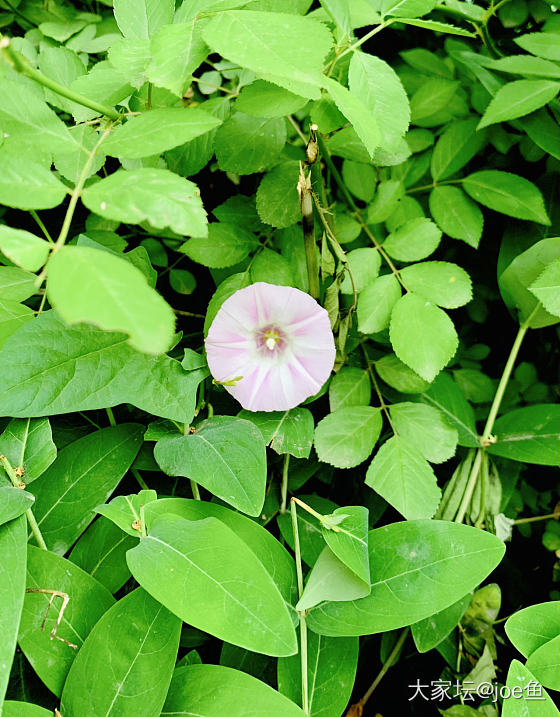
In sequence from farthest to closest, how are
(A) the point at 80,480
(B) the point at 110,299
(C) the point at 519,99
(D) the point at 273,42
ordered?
1. (C) the point at 519,99
2. (A) the point at 80,480
3. (D) the point at 273,42
4. (B) the point at 110,299

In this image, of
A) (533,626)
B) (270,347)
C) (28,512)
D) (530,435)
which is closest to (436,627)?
(533,626)

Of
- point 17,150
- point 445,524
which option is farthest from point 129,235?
point 445,524

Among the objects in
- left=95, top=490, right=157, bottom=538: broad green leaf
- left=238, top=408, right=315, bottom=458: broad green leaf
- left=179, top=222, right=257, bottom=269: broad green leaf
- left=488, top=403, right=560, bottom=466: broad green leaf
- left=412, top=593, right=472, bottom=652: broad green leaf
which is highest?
left=179, top=222, right=257, bottom=269: broad green leaf

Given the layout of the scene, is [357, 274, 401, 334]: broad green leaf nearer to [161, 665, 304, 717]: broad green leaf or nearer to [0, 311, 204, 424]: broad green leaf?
[0, 311, 204, 424]: broad green leaf

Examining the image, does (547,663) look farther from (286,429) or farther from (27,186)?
(27,186)

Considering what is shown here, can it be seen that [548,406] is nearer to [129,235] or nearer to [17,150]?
[129,235]

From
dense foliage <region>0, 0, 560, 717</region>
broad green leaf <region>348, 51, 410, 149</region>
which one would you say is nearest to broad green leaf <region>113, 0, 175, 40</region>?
dense foliage <region>0, 0, 560, 717</region>

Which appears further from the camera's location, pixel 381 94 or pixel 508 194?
pixel 508 194
